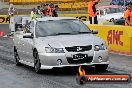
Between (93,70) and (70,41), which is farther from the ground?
(70,41)

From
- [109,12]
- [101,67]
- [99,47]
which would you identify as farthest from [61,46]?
[109,12]

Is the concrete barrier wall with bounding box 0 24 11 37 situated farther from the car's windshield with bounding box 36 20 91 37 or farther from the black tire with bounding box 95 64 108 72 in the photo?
the black tire with bounding box 95 64 108 72

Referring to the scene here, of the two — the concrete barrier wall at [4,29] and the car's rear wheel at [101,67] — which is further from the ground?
the car's rear wheel at [101,67]

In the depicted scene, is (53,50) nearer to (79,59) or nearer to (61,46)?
(61,46)

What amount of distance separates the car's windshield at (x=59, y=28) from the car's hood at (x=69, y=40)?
1.14ft

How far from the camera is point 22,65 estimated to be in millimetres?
15469

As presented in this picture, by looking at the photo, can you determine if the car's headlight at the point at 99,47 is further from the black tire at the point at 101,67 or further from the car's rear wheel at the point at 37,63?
the car's rear wheel at the point at 37,63

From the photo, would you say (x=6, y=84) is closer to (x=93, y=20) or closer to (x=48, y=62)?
(x=48, y=62)

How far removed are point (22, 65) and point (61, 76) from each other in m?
3.33

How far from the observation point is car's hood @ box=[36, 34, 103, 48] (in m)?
12.2

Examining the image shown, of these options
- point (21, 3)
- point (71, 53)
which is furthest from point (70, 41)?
point (21, 3)

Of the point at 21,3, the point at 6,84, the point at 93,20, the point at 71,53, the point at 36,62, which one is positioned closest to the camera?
the point at 6,84

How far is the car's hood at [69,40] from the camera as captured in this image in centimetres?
1223

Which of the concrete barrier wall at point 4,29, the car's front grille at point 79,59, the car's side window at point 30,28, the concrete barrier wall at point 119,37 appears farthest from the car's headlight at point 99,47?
the concrete barrier wall at point 4,29
